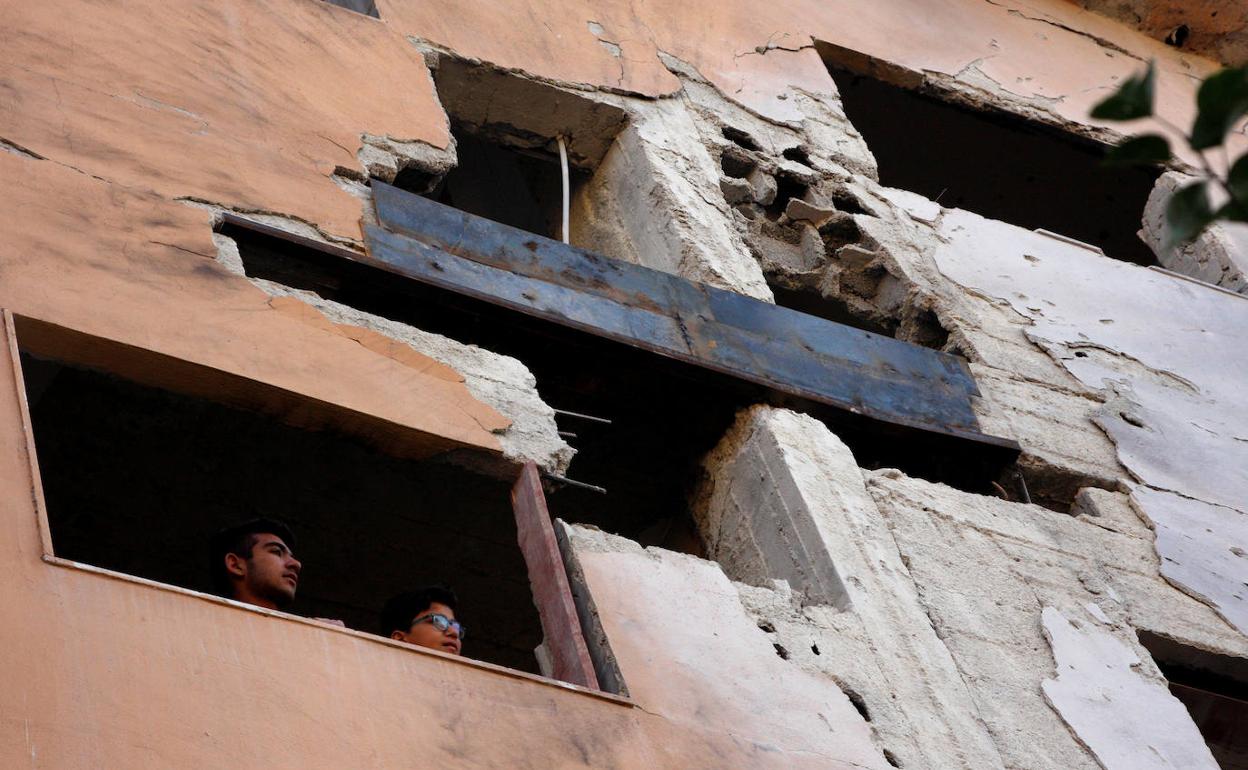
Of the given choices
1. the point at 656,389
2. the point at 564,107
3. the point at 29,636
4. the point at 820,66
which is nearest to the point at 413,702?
the point at 29,636

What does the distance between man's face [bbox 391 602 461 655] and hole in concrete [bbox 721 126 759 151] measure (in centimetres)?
321

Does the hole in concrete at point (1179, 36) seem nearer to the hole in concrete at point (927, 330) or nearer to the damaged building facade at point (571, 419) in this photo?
the damaged building facade at point (571, 419)

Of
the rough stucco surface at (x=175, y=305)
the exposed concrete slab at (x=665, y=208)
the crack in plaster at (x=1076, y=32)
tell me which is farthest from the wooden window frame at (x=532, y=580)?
the crack in plaster at (x=1076, y=32)

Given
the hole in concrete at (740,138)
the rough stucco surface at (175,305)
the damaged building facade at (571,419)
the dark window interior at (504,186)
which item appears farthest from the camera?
the dark window interior at (504,186)

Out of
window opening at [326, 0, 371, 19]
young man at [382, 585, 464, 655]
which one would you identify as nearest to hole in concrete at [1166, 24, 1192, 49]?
window opening at [326, 0, 371, 19]

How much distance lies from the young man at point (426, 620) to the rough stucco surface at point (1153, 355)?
89.0 inches

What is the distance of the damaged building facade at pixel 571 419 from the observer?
9.05 ft

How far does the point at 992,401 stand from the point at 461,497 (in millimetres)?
1794

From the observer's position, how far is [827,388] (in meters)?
4.65

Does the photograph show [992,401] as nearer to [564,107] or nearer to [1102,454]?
[1102,454]

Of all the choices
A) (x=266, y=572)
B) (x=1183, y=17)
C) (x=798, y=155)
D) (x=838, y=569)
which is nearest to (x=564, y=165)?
(x=798, y=155)

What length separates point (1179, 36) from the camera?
8367 mm

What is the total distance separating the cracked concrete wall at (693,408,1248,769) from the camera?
3.48 m

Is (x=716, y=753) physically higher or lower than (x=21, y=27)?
lower
